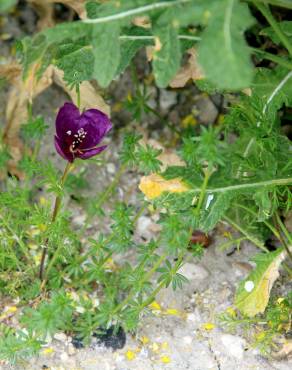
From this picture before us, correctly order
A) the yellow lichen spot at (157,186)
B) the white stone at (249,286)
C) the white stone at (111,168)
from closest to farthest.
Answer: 1. the yellow lichen spot at (157,186)
2. the white stone at (249,286)
3. the white stone at (111,168)

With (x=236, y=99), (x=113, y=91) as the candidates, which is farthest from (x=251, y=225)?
(x=113, y=91)

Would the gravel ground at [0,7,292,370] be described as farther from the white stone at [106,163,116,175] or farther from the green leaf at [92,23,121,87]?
the green leaf at [92,23,121,87]

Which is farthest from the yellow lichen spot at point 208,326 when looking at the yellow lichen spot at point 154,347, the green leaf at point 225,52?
the green leaf at point 225,52

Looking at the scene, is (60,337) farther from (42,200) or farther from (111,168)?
(111,168)

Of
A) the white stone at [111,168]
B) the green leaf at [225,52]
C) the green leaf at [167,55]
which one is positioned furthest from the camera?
the white stone at [111,168]

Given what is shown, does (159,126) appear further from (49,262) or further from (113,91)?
(49,262)

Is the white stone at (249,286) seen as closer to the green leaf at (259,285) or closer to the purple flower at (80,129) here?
the green leaf at (259,285)

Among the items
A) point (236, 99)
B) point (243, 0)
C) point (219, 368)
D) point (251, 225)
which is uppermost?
point (243, 0)
